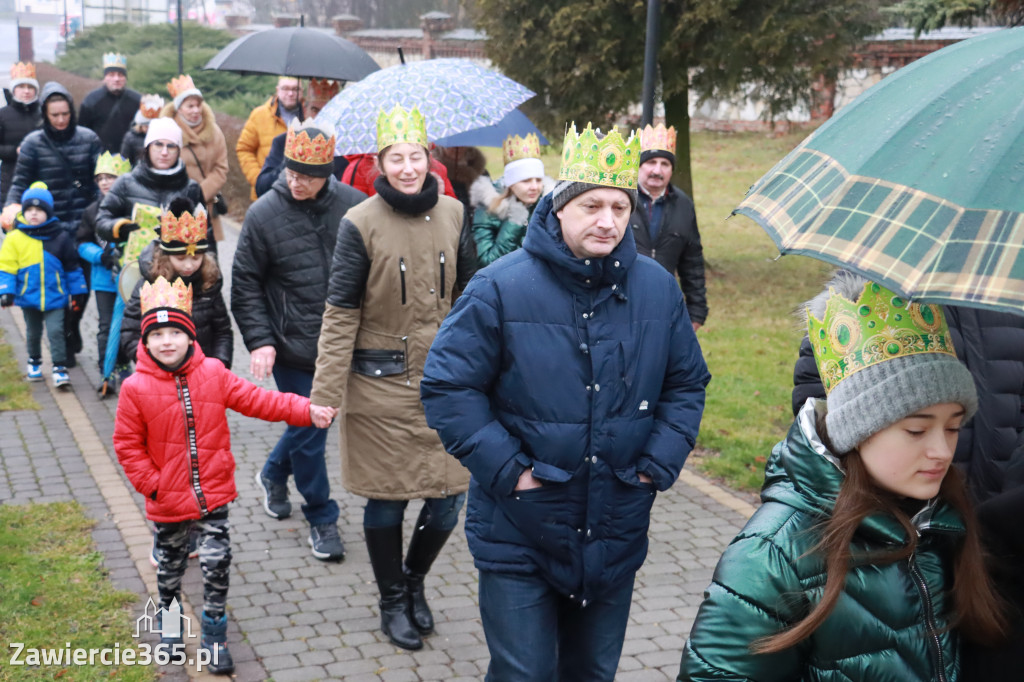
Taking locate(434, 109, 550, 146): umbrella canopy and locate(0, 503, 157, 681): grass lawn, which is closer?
locate(0, 503, 157, 681): grass lawn

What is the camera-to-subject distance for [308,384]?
251 inches

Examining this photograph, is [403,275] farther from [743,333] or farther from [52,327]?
[743,333]

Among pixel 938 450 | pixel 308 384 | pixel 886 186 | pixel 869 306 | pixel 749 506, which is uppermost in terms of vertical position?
pixel 886 186

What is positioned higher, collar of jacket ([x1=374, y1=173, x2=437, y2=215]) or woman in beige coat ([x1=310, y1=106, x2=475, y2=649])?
collar of jacket ([x1=374, y1=173, x2=437, y2=215])

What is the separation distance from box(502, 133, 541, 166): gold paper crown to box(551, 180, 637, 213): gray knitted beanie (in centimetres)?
357

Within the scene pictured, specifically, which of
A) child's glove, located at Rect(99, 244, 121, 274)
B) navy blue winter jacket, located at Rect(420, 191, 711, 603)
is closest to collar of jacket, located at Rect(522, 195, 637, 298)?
navy blue winter jacket, located at Rect(420, 191, 711, 603)

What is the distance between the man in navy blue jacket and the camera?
374cm

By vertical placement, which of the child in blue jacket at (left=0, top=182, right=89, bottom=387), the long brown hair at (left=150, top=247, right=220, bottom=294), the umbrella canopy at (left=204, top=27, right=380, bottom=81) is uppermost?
the umbrella canopy at (left=204, top=27, right=380, bottom=81)

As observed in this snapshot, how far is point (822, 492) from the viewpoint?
2502 mm

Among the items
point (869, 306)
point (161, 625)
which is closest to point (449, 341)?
point (869, 306)

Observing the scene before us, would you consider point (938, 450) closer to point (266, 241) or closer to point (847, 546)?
point (847, 546)

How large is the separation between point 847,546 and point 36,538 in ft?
16.8

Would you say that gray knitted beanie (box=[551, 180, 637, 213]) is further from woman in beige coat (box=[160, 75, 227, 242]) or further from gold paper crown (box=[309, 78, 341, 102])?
woman in beige coat (box=[160, 75, 227, 242])

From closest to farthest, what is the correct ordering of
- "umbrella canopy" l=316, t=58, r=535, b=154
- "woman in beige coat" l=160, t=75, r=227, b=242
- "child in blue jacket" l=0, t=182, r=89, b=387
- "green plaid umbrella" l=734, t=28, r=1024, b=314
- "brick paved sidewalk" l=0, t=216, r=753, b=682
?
"green plaid umbrella" l=734, t=28, r=1024, b=314 → "brick paved sidewalk" l=0, t=216, r=753, b=682 → "umbrella canopy" l=316, t=58, r=535, b=154 → "child in blue jacket" l=0, t=182, r=89, b=387 → "woman in beige coat" l=160, t=75, r=227, b=242
